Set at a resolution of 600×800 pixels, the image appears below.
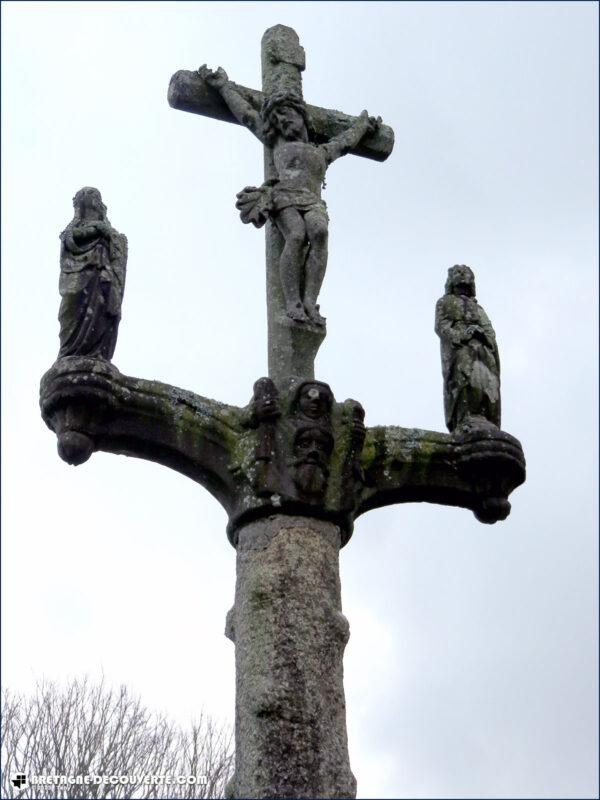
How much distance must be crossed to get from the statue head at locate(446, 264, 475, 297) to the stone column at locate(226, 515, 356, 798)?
2330 millimetres

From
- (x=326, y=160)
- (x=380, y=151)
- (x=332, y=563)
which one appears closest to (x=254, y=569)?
(x=332, y=563)

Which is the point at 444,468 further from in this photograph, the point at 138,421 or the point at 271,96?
the point at 271,96

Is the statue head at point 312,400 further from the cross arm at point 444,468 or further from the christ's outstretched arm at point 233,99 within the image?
the christ's outstretched arm at point 233,99

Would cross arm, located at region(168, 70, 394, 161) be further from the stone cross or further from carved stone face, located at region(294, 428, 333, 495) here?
carved stone face, located at region(294, 428, 333, 495)

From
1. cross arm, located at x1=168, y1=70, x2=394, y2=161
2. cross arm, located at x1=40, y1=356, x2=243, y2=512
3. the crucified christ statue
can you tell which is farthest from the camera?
cross arm, located at x1=168, y1=70, x2=394, y2=161

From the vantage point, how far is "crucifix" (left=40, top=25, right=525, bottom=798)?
22.1 ft

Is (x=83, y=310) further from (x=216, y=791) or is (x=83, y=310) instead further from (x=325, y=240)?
(x=216, y=791)

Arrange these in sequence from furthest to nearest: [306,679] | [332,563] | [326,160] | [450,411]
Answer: [326,160] < [450,411] < [332,563] < [306,679]

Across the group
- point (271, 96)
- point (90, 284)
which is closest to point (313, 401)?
point (90, 284)

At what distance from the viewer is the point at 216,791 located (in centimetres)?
1731

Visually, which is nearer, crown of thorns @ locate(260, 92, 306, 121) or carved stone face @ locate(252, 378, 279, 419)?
carved stone face @ locate(252, 378, 279, 419)

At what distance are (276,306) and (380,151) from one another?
7.25ft

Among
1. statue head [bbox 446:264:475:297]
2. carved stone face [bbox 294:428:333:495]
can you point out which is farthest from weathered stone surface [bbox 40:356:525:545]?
statue head [bbox 446:264:475:297]

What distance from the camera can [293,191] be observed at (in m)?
8.77
